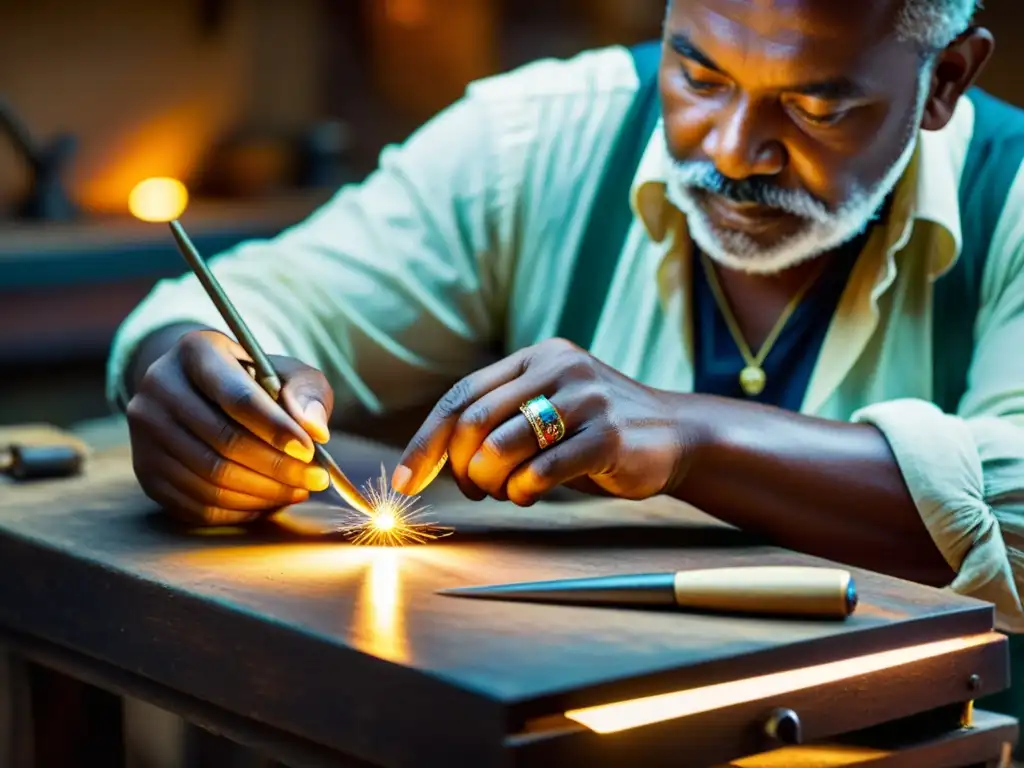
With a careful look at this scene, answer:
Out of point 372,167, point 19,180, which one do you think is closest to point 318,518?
point 19,180

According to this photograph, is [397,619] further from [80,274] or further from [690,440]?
[80,274]

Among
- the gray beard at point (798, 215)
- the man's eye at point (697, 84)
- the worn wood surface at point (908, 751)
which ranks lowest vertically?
the worn wood surface at point (908, 751)

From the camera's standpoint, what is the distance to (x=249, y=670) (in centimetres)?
142

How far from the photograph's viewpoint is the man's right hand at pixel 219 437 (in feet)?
5.72

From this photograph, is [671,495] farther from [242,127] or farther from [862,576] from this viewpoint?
[242,127]

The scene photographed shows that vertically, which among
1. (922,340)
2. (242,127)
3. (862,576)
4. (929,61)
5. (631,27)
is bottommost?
(862,576)

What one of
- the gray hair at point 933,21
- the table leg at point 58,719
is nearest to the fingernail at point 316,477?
the table leg at point 58,719

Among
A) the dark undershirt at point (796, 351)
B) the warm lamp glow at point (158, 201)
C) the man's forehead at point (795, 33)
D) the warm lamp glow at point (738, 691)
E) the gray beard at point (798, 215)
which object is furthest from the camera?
the dark undershirt at point (796, 351)

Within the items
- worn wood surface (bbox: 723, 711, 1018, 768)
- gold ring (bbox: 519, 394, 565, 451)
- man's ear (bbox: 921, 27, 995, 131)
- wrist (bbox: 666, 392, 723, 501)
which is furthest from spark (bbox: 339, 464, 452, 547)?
man's ear (bbox: 921, 27, 995, 131)

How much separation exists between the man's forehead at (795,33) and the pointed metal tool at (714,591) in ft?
2.79

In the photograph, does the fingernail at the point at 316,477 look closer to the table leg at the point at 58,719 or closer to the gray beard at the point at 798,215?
the table leg at the point at 58,719

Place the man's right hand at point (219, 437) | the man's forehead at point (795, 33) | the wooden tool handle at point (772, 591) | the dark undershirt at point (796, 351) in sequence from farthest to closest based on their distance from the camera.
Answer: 1. the dark undershirt at point (796, 351)
2. the man's forehead at point (795, 33)
3. the man's right hand at point (219, 437)
4. the wooden tool handle at point (772, 591)

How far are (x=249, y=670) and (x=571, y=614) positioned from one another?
0.96ft

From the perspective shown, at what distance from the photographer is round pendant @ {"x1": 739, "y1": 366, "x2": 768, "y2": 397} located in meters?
2.38
